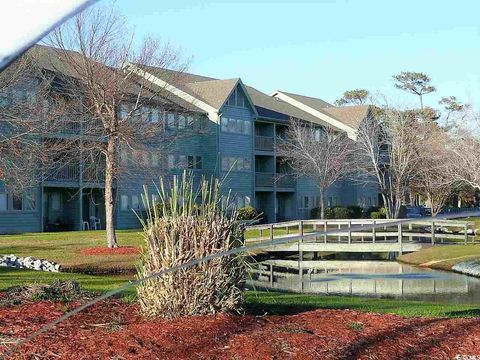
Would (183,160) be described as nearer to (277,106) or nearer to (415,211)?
(277,106)

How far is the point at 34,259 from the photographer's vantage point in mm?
21703

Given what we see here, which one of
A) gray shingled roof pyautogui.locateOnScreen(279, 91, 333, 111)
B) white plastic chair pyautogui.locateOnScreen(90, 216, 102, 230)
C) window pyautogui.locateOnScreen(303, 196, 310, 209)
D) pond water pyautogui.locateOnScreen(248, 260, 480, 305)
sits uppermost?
gray shingled roof pyautogui.locateOnScreen(279, 91, 333, 111)

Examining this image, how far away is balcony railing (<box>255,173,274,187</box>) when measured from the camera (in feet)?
169

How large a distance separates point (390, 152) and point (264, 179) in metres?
9.22

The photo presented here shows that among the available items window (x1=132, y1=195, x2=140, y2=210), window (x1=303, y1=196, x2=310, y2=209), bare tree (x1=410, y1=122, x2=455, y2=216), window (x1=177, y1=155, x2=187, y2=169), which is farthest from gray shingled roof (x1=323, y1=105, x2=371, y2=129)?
window (x1=132, y1=195, x2=140, y2=210)

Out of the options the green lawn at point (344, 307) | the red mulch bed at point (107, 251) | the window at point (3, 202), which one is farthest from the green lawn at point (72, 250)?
the green lawn at point (344, 307)

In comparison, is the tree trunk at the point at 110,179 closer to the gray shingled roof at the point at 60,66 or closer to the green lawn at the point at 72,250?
the green lawn at the point at 72,250

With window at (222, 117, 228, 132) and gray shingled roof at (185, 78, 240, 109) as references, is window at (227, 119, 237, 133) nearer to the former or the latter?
window at (222, 117, 228, 132)

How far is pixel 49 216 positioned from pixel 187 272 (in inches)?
Result: 1306

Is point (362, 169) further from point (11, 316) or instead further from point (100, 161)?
point (11, 316)

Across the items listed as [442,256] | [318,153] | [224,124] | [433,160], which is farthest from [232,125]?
[442,256]

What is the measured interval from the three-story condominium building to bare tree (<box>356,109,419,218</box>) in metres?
2.60

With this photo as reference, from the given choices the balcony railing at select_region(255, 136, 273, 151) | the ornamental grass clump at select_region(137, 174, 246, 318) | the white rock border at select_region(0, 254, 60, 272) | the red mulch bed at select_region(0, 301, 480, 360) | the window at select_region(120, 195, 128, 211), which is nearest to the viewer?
the red mulch bed at select_region(0, 301, 480, 360)

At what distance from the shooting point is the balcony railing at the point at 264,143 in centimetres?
5197
